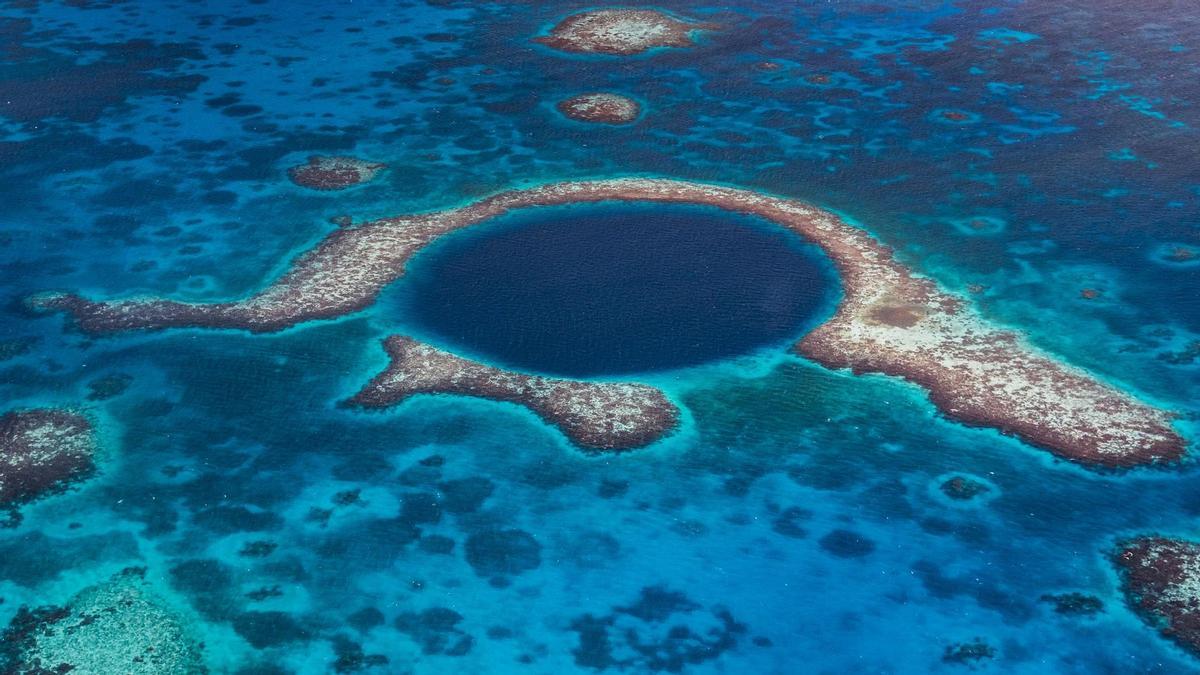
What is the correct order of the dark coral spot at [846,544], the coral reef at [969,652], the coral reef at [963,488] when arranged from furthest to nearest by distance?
the coral reef at [963,488], the dark coral spot at [846,544], the coral reef at [969,652]

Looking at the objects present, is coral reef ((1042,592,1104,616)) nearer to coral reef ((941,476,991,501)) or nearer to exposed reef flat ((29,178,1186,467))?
coral reef ((941,476,991,501))

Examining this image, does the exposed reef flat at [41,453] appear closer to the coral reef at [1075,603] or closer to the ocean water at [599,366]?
the ocean water at [599,366]

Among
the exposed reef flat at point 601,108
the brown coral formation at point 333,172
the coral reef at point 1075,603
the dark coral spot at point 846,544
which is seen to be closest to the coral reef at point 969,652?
the coral reef at point 1075,603

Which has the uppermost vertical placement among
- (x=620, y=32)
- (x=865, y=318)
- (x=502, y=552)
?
(x=620, y=32)

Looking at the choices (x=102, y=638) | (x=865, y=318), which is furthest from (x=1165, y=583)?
(x=102, y=638)

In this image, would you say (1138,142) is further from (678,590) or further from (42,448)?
(42,448)

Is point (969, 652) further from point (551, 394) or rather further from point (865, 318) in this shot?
point (551, 394)

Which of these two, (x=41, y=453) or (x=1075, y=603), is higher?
(x=41, y=453)
